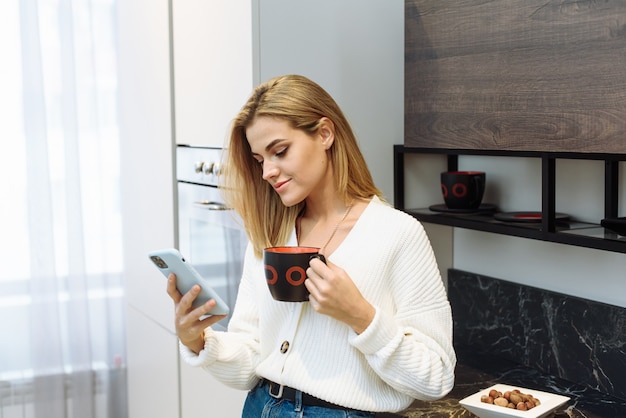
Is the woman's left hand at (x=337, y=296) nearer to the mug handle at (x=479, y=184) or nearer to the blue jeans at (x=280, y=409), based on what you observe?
the blue jeans at (x=280, y=409)

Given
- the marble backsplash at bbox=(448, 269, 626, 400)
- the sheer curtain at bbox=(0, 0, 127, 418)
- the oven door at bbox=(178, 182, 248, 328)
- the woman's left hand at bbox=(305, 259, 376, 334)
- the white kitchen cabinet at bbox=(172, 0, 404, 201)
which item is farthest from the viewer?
the sheer curtain at bbox=(0, 0, 127, 418)

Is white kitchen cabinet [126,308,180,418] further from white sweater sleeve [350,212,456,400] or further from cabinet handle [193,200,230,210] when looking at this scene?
white sweater sleeve [350,212,456,400]

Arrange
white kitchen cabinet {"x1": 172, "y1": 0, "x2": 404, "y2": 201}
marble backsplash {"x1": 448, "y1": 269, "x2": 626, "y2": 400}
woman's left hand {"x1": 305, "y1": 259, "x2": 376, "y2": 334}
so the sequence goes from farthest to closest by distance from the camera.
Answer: white kitchen cabinet {"x1": 172, "y1": 0, "x2": 404, "y2": 201}
marble backsplash {"x1": 448, "y1": 269, "x2": 626, "y2": 400}
woman's left hand {"x1": 305, "y1": 259, "x2": 376, "y2": 334}

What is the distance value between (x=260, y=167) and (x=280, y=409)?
1.50ft

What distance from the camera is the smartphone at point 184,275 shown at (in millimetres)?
1419

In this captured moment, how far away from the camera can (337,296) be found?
1.34 meters

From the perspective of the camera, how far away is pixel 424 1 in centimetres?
209

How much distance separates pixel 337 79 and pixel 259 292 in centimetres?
79

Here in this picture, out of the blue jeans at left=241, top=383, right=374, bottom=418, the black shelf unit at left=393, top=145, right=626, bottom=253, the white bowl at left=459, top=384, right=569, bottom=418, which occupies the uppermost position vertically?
the black shelf unit at left=393, top=145, right=626, bottom=253

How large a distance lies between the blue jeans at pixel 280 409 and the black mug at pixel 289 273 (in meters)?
0.22

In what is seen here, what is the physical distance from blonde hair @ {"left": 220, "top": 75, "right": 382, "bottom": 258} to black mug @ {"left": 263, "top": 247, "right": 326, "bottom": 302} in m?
0.20

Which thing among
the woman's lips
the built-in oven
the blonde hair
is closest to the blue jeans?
the blonde hair

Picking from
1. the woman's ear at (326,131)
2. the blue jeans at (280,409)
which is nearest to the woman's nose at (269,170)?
the woman's ear at (326,131)

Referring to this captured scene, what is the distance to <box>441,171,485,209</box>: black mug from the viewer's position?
6.98 feet
